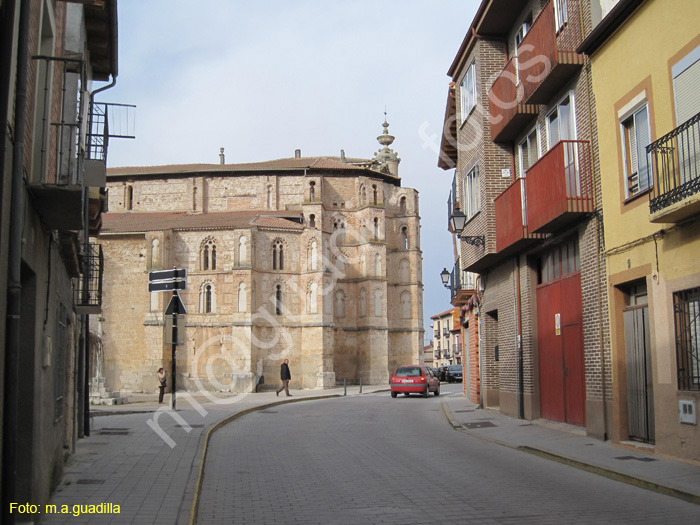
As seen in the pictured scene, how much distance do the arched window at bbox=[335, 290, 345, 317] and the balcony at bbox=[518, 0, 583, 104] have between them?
4587 centimetres

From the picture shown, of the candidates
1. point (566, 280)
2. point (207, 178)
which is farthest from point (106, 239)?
point (566, 280)

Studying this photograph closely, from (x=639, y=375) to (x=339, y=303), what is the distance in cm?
5005

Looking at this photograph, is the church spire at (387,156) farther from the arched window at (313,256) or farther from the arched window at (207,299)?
the arched window at (207,299)

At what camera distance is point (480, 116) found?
65.0 feet

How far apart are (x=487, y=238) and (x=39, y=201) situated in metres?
13.5

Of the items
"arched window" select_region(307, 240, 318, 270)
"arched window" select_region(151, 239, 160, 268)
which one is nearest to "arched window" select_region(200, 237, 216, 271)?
"arched window" select_region(151, 239, 160, 268)

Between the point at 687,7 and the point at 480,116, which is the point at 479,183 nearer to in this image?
the point at 480,116

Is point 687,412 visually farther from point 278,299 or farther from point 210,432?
point 278,299

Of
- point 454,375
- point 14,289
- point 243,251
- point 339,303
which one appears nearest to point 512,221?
point 14,289

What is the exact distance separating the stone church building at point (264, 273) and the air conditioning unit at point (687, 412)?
45.0 m

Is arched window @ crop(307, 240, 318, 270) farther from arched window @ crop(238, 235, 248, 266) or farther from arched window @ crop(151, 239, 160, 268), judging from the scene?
arched window @ crop(151, 239, 160, 268)

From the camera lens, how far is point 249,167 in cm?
6756

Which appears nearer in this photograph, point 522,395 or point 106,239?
point 522,395

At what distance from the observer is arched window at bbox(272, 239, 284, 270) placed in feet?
189
